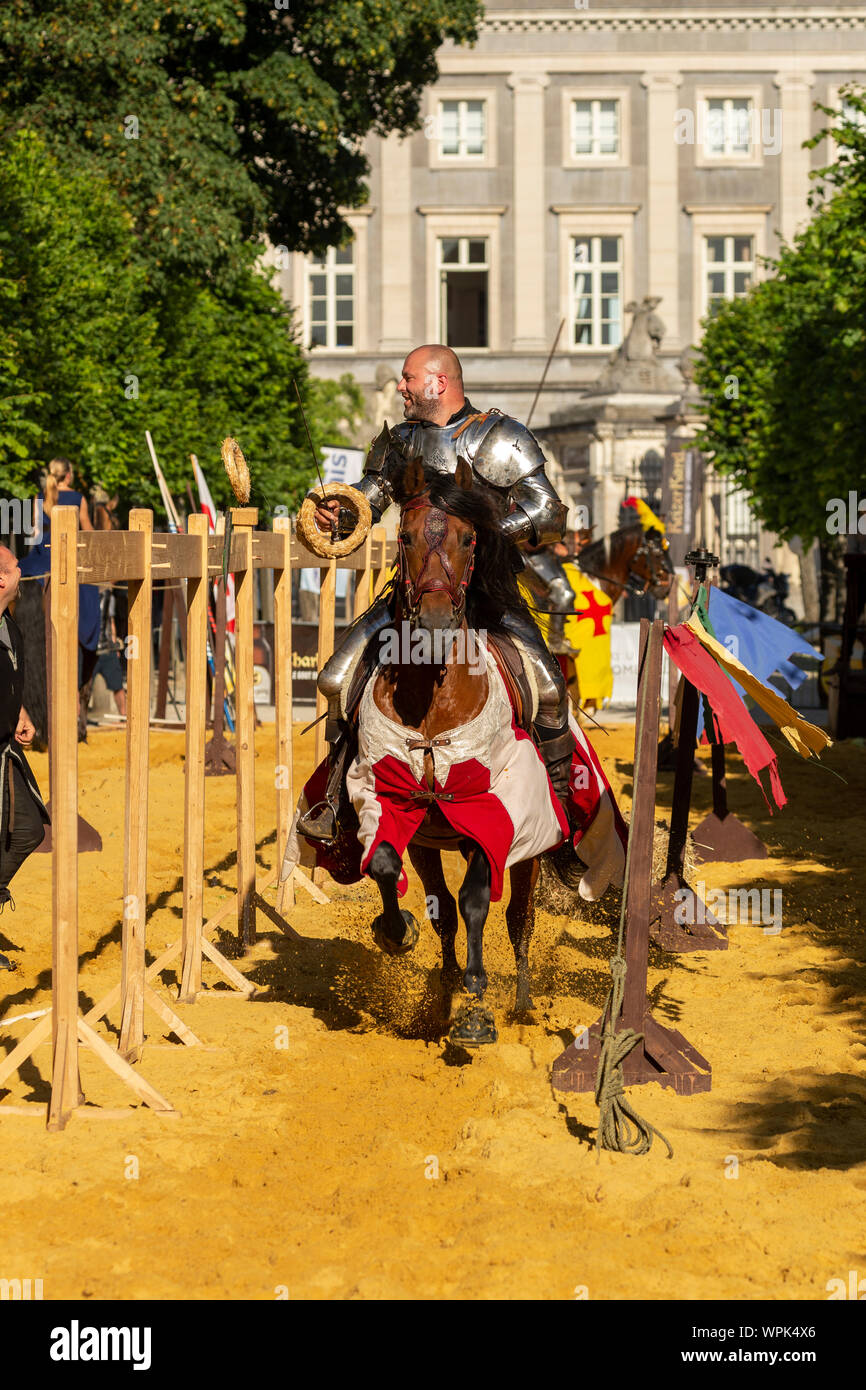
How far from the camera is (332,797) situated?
759cm

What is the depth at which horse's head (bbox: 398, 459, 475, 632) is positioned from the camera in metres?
6.62

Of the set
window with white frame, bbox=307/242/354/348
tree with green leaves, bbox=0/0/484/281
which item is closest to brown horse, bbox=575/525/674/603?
tree with green leaves, bbox=0/0/484/281

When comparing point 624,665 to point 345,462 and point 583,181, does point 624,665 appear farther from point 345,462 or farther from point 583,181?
point 583,181

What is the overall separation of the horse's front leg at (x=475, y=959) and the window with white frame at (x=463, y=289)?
41.8 meters

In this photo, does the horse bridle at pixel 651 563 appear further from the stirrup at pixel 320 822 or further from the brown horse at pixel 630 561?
the stirrup at pixel 320 822

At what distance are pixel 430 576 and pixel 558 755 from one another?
63.0 inches

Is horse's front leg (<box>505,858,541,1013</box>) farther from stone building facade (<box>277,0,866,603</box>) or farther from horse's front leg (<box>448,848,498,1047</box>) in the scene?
stone building facade (<box>277,0,866,603</box>)

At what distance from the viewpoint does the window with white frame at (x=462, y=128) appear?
47344 mm

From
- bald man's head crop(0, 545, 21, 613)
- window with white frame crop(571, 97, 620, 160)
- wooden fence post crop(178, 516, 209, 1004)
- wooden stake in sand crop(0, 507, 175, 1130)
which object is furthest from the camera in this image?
window with white frame crop(571, 97, 620, 160)

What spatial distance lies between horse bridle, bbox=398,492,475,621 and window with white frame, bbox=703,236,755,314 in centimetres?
4218

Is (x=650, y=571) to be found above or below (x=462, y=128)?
below

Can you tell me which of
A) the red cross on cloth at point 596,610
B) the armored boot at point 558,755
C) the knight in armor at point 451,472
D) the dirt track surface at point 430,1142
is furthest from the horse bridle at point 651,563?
the knight in armor at point 451,472

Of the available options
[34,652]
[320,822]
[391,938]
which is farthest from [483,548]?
[34,652]
